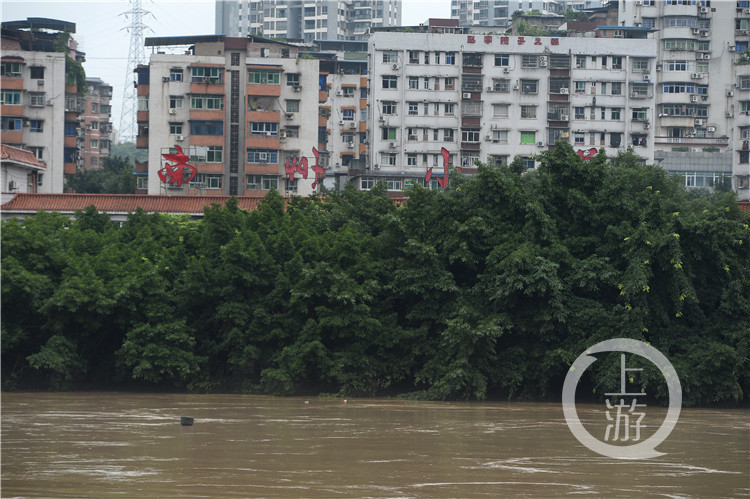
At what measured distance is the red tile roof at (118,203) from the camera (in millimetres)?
24859

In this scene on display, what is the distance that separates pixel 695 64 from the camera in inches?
2221

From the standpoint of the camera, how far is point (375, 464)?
1202cm

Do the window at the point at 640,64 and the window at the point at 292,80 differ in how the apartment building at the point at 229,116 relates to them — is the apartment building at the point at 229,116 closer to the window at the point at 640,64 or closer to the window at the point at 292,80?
the window at the point at 292,80

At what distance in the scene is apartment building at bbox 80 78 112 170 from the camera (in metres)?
70.4

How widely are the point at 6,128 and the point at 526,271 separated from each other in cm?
3109

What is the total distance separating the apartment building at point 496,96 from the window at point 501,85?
0.05m

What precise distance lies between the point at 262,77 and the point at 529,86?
13.3m

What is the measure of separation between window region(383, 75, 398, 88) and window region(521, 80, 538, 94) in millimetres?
6097

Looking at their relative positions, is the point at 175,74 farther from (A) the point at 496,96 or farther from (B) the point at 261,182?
(A) the point at 496,96

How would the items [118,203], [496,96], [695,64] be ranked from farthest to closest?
[695,64]
[496,96]
[118,203]

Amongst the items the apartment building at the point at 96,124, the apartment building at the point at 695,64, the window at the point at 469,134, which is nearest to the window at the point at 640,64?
the apartment building at the point at 695,64

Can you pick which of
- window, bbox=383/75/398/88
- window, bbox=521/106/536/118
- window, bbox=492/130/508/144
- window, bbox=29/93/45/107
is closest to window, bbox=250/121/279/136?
window, bbox=383/75/398/88

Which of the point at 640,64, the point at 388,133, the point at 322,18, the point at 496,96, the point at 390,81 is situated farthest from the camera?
the point at 322,18

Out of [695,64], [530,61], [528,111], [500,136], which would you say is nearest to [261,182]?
[500,136]
